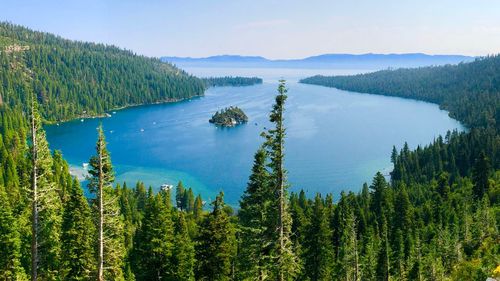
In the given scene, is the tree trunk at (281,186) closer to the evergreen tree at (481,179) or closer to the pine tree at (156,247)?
the pine tree at (156,247)

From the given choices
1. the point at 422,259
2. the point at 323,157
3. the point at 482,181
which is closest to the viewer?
the point at 422,259

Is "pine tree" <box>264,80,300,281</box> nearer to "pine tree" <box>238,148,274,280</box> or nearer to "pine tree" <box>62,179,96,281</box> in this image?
"pine tree" <box>238,148,274,280</box>

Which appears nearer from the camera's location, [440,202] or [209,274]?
[209,274]

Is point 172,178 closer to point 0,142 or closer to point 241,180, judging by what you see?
point 241,180

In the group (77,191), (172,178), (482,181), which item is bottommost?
(172,178)

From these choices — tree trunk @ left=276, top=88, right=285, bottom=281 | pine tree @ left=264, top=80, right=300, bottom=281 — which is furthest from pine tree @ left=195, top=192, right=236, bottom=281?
tree trunk @ left=276, top=88, right=285, bottom=281

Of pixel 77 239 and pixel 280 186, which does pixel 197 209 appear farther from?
pixel 280 186

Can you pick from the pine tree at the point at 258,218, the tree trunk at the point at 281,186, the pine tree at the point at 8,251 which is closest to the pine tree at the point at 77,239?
the pine tree at the point at 8,251

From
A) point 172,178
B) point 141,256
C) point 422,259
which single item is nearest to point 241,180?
point 172,178
